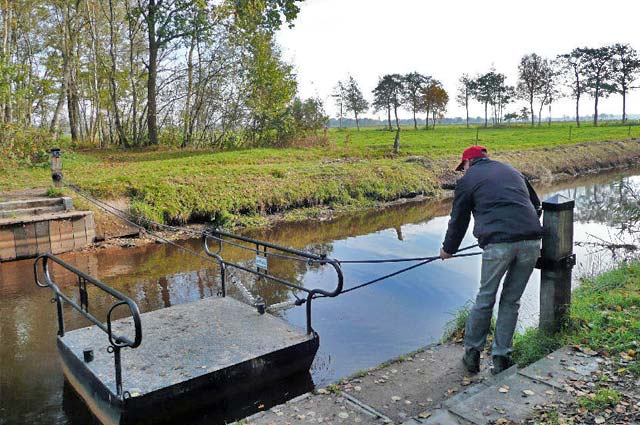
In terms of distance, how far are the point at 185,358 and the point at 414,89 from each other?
5816 cm

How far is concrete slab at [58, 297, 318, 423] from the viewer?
4672 mm

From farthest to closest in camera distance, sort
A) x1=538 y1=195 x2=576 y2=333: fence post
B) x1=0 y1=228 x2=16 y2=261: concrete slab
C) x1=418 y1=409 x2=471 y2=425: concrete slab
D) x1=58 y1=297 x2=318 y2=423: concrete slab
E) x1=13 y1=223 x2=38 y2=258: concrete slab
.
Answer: x1=13 y1=223 x2=38 y2=258: concrete slab < x1=0 y1=228 x2=16 y2=261: concrete slab < x1=538 y1=195 x2=576 y2=333: fence post < x1=58 y1=297 x2=318 y2=423: concrete slab < x1=418 y1=409 x2=471 y2=425: concrete slab

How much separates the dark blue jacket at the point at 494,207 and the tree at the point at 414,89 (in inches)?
2218

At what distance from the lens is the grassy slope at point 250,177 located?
569 inches

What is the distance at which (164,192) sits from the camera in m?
14.4

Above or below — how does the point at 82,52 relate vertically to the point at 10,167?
above

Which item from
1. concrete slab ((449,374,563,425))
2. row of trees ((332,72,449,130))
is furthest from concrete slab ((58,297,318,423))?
row of trees ((332,72,449,130))

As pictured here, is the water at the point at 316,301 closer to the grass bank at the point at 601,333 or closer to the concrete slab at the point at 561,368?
the grass bank at the point at 601,333

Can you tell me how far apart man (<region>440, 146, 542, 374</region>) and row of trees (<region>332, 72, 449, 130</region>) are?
54.9 meters

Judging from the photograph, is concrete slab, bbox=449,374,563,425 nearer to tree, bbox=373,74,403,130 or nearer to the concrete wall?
the concrete wall

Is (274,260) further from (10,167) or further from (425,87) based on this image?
(425,87)

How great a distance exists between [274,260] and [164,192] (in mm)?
4877

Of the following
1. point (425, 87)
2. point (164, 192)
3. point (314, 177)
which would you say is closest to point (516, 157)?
point (314, 177)

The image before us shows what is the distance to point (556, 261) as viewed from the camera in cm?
482
